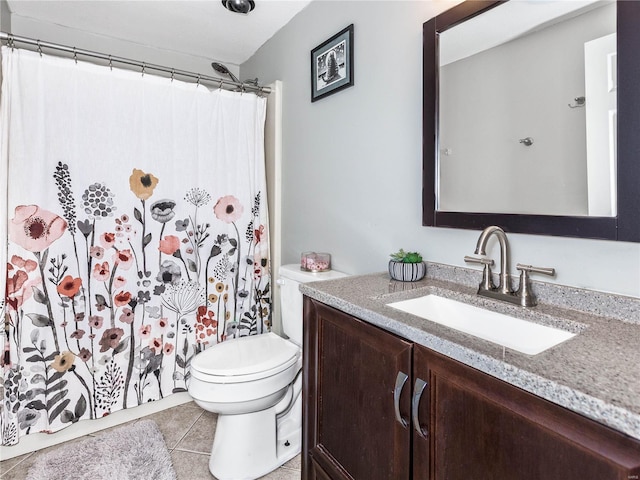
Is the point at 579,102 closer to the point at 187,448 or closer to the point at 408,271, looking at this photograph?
the point at 408,271

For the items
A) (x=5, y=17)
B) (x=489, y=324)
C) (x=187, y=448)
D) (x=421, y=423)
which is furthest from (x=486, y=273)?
(x=5, y=17)

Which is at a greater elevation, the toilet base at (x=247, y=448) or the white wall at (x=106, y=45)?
the white wall at (x=106, y=45)

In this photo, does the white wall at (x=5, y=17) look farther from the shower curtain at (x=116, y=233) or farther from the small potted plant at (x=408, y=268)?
the small potted plant at (x=408, y=268)

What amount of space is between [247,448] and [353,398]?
0.83m

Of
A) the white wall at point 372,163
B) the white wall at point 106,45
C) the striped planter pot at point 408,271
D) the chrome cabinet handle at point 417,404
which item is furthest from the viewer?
the white wall at point 106,45

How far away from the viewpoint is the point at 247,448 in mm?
1570

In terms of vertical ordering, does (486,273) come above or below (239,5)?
below

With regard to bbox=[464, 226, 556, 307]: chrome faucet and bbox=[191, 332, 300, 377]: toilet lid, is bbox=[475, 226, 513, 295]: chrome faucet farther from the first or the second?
bbox=[191, 332, 300, 377]: toilet lid

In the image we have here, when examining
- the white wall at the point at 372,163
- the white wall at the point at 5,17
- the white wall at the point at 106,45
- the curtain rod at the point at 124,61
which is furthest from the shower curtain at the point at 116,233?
the white wall at the point at 106,45

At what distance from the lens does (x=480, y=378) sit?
688 millimetres

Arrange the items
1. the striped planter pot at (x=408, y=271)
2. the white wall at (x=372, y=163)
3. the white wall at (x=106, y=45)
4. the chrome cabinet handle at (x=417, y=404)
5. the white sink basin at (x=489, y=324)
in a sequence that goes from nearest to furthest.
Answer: the chrome cabinet handle at (x=417, y=404)
the white sink basin at (x=489, y=324)
the white wall at (x=372, y=163)
the striped planter pot at (x=408, y=271)
the white wall at (x=106, y=45)

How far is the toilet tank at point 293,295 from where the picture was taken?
1782 millimetres

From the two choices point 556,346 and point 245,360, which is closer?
point 556,346

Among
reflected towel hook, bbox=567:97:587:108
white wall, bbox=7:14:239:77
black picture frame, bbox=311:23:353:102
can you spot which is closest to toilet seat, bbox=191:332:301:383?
black picture frame, bbox=311:23:353:102
